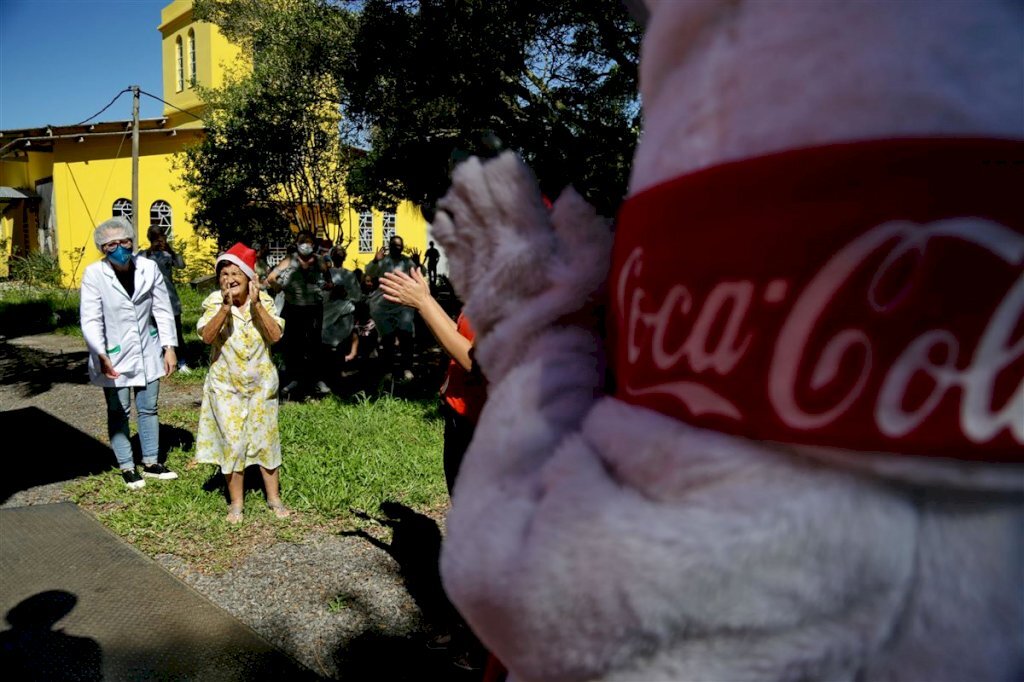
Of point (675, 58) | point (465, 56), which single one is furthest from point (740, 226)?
point (465, 56)

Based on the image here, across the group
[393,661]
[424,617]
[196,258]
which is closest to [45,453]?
[424,617]

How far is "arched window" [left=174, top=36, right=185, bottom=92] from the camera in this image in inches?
985

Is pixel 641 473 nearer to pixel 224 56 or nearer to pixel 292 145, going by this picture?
pixel 292 145

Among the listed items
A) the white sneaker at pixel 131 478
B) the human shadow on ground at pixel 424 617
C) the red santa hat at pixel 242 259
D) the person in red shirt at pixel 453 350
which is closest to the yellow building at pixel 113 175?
the white sneaker at pixel 131 478

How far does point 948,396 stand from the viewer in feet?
2.10

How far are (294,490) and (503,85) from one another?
532 cm

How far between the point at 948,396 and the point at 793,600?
0.74ft

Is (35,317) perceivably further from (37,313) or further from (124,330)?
(124,330)

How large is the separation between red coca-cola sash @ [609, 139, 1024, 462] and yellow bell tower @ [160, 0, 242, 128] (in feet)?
78.9

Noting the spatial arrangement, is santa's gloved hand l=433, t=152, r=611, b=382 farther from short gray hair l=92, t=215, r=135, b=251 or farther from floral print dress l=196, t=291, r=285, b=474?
short gray hair l=92, t=215, r=135, b=251

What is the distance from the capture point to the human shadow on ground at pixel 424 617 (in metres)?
Result: 3.44

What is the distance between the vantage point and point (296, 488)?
550 centimetres

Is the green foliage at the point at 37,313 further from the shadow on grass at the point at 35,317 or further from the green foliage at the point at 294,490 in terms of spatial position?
the green foliage at the point at 294,490

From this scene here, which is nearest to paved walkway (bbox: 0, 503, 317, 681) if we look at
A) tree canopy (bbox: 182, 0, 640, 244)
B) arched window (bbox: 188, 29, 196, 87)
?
tree canopy (bbox: 182, 0, 640, 244)
